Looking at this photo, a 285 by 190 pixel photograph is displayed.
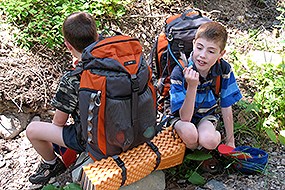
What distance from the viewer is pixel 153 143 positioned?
3451mm

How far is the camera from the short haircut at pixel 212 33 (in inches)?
134

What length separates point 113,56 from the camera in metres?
2.91

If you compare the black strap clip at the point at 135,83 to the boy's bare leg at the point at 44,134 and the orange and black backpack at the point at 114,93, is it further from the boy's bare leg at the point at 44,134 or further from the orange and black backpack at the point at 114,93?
the boy's bare leg at the point at 44,134

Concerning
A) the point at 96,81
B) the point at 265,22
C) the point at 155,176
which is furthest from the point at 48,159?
the point at 265,22

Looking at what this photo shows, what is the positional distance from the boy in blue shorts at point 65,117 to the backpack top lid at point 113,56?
35cm

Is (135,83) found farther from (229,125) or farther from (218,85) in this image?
(229,125)

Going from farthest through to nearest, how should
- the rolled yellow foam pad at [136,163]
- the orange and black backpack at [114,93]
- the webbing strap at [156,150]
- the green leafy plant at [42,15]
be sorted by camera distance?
the green leafy plant at [42,15]
the webbing strap at [156,150]
the rolled yellow foam pad at [136,163]
the orange and black backpack at [114,93]

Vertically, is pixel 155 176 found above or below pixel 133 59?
below

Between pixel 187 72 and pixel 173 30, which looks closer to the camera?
pixel 187 72

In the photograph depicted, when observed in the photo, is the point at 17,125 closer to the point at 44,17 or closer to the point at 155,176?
the point at 44,17

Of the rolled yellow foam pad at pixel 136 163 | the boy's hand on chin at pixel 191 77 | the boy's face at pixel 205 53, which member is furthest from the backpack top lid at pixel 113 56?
the rolled yellow foam pad at pixel 136 163

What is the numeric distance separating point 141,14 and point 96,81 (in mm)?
2618

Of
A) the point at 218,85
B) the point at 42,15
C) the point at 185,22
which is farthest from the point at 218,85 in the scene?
the point at 42,15

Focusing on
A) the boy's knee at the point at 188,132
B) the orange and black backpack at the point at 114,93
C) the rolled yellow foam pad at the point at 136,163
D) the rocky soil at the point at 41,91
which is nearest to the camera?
the orange and black backpack at the point at 114,93
